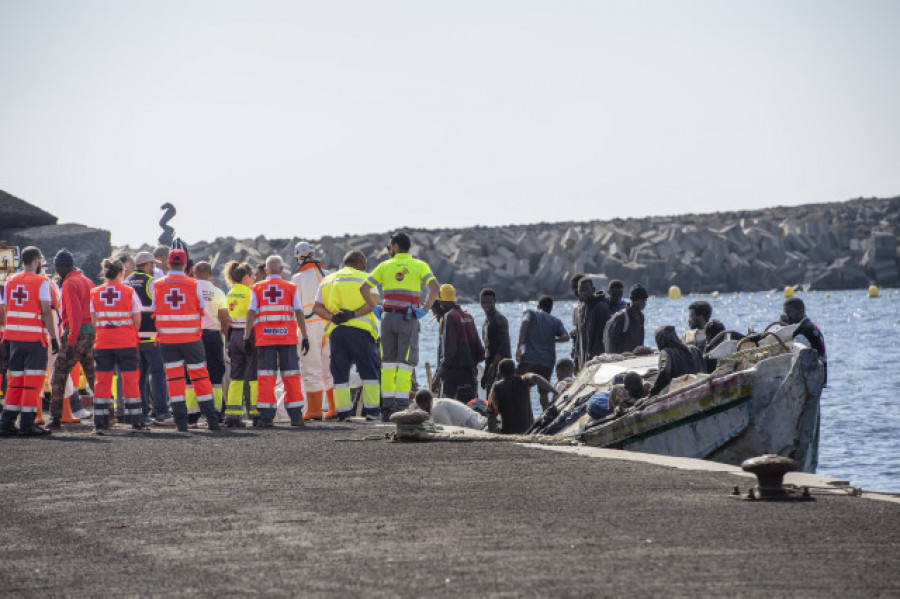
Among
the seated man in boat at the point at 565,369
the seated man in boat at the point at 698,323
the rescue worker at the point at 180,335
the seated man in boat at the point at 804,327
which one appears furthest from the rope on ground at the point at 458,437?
the seated man in boat at the point at 565,369

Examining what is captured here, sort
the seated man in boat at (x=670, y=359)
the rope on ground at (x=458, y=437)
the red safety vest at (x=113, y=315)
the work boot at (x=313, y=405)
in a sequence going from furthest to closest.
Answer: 1. the work boot at (x=313, y=405)
2. the red safety vest at (x=113, y=315)
3. the seated man in boat at (x=670, y=359)
4. the rope on ground at (x=458, y=437)

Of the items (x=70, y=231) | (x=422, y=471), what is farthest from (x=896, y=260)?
(x=422, y=471)

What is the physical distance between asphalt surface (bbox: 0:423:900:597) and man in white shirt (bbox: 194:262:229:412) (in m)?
3.99

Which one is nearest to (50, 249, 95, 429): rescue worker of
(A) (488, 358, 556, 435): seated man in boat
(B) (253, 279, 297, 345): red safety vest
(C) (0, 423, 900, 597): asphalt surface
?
(B) (253, 279, 297, 345): red safety vest

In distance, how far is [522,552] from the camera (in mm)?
6516

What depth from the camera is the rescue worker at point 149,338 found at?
15180 millimetres

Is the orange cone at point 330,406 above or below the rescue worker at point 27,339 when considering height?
below

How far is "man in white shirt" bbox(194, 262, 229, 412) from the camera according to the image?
14867 mm

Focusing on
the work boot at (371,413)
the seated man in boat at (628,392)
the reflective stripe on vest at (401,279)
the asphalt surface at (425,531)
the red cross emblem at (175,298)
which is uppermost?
the reflective stripe on vest at (401,279)

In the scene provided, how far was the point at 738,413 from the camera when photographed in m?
12.2

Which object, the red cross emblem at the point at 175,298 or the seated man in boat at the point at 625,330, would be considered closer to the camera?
the red cross emblem at the point at 175,298

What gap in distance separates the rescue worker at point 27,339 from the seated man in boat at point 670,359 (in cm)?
646

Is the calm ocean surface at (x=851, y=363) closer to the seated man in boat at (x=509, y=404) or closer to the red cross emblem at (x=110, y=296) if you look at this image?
the seated man in boat at (x=509, y=404)

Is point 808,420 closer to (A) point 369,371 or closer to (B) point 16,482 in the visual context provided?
(A) point 369,371
